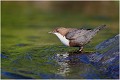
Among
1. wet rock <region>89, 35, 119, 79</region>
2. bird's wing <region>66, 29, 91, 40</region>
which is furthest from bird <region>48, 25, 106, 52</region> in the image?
wet rock <region>89, 35, 119, 79</region>

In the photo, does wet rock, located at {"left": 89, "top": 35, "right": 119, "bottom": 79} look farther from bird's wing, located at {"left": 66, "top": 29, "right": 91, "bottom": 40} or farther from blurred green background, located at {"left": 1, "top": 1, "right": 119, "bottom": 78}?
blurred green background, located at {"left": 1, "top": 1, "right": 119, "bottom": 78}

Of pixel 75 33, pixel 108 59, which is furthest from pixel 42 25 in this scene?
pixel 108 59

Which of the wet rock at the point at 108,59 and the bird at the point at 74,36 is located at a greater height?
the bird at the point at 74,36

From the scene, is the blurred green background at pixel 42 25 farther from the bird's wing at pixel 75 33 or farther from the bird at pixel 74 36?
the bird's wing at pixel 75 33

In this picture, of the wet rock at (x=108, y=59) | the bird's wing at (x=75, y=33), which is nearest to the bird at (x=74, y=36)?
the bird's wing at (x=75, y=33)

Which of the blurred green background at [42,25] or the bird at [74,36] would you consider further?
the bird at [74,36]

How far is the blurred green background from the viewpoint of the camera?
950cm

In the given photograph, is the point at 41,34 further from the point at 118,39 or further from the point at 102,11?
the point at 102,11

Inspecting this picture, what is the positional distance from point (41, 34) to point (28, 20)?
17.9 ft

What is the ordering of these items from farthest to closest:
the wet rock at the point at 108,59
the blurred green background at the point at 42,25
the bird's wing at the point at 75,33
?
1. the bird's wing at the point at 75,33
2. the blurred green background at the point at 42,25
3. the wet rock at the point at 108,59

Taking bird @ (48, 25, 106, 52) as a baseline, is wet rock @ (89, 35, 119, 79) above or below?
below

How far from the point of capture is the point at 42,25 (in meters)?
19.6

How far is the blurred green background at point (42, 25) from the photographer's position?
374 inches

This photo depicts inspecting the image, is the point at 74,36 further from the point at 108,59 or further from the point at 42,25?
the point at 42,25
